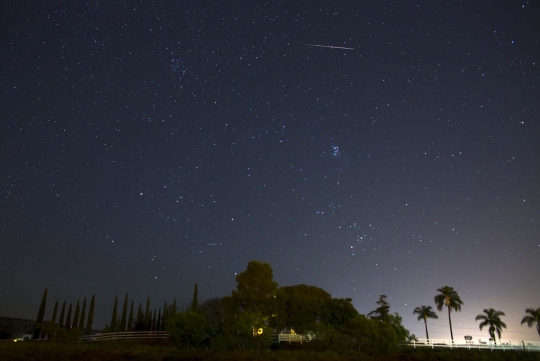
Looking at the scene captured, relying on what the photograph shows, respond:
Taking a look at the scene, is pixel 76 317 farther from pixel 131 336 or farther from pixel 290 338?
pixel 290 338

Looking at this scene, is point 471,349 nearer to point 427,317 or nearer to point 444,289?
point 444,289

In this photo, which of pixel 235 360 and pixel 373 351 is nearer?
pixel 235 360

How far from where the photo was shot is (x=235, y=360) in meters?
25.6

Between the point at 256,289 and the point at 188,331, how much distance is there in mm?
19857

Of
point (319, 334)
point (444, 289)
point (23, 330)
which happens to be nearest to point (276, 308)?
point (319, 334)

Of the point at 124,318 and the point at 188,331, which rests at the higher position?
the point at 124,318

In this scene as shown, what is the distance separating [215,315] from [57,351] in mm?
22285

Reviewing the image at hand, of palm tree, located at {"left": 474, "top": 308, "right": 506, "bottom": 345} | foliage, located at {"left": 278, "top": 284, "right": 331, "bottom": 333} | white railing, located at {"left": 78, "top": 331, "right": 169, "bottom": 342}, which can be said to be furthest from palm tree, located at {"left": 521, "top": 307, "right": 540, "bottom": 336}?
white railing, located at {"left": 78, "top": 331, "right": 169, "bottom": 342}

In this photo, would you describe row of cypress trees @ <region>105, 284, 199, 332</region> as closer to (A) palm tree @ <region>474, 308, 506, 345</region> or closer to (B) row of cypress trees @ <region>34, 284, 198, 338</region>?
(B) row of cypress trees @ <region>34, 284, 198, 338</region>

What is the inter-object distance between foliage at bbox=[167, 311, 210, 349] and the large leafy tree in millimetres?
17981

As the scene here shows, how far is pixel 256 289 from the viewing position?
1949 inches

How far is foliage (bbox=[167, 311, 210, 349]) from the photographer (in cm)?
3016

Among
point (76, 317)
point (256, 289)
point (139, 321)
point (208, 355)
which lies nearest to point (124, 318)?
point (139, 321)

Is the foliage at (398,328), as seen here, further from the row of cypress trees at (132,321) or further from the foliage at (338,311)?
the row of cypress trees at (132,321)
